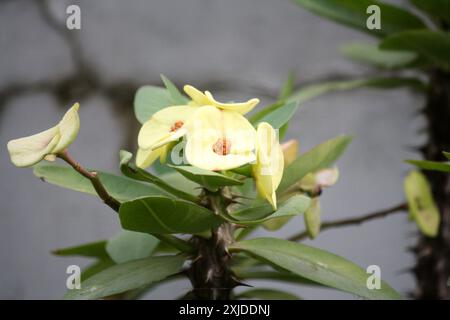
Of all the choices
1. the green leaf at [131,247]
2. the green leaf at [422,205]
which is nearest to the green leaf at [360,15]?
the green leaf at [422,205]

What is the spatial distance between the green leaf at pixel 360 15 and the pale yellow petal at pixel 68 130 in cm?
51

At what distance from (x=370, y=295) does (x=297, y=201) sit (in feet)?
0.42

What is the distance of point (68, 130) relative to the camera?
573 millimetres

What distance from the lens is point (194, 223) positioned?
24.6 inches

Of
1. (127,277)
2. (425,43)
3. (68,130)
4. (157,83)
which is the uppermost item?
(157,83)

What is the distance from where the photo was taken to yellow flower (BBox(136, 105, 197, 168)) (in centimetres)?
61

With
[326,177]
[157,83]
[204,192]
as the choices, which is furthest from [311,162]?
[157,83]

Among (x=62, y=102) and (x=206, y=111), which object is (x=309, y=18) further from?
(x=206, y=111)

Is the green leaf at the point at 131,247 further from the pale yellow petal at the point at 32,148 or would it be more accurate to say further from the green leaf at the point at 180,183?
the pale yellow petal at the point at 32,148

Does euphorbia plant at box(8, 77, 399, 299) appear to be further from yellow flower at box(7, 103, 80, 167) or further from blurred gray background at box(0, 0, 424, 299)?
blurred gray background at box(0, 0, 424, 299)

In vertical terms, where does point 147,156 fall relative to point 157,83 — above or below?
below

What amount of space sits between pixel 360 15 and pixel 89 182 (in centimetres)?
51

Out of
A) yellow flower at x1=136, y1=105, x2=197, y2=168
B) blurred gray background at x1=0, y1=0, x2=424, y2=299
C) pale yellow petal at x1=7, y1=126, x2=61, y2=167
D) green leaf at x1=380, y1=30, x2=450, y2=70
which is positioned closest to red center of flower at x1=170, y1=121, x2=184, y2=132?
yellow flower at x1=136, y1=105, x2=197, y2=168

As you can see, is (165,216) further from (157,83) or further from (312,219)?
(157,83)
